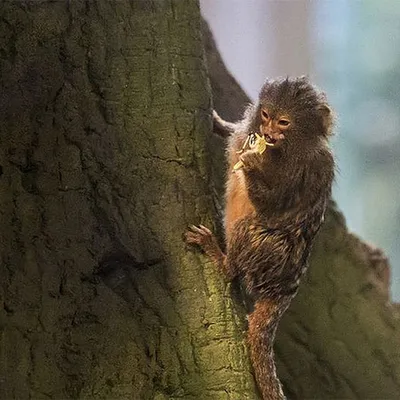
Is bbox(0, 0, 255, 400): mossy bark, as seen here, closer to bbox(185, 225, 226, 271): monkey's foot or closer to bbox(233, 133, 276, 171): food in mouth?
bbox(185, 225, 226, 271): monkey's foot

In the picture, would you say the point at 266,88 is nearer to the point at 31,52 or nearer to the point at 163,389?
the point at 31,52

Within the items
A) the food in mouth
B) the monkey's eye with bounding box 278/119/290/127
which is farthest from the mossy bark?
the monkey's eye with bounding box 278/119/290/127

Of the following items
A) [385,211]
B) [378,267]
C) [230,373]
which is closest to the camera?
[230,373]

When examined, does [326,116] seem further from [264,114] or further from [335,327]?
[335,327]

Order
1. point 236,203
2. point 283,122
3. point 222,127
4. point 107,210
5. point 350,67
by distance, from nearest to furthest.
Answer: point 107,210 → point 283,122 → point 236,203 → point 222,127 → point 350,67

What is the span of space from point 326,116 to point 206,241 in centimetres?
63

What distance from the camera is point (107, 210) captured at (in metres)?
2.44

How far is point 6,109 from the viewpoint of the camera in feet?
7.71

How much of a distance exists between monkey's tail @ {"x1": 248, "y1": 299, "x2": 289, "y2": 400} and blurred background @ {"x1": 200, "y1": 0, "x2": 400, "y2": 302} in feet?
5.54

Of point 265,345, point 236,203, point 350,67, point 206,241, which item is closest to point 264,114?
point 236,203

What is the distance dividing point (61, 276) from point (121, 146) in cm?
49

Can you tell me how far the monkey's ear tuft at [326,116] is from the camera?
2602mm

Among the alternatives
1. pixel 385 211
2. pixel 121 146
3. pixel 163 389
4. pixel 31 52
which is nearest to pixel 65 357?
pixel 163 389

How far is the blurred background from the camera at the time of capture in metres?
4.15
